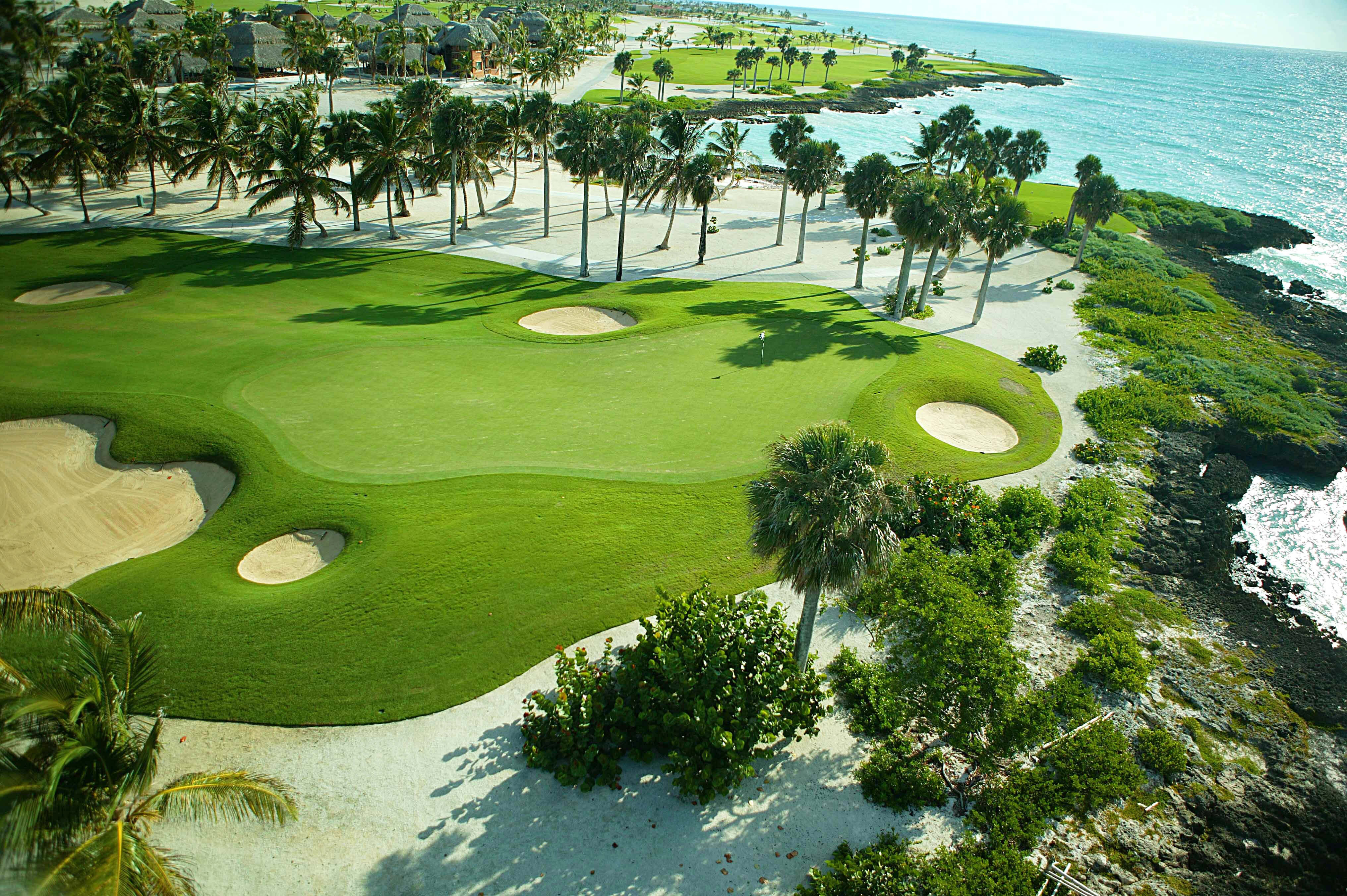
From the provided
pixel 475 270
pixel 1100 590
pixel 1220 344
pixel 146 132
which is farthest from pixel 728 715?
pixel 146 132

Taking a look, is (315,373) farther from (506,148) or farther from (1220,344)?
(1220,344)

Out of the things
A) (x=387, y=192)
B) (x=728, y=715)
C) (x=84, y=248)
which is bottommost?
(x=728, y=715)

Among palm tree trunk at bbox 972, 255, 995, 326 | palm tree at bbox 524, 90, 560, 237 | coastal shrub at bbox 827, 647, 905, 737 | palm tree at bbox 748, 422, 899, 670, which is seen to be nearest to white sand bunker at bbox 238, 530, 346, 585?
palm tree at bbox 748, 422, 899, 670

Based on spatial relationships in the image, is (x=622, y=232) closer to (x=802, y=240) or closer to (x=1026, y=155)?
(x=802, y=240)

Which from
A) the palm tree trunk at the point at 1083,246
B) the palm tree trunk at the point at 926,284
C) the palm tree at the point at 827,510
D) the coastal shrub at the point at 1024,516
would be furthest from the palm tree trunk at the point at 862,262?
the palm tree at the point at 827,510

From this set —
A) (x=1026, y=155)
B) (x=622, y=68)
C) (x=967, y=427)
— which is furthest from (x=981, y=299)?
(x=622, y=68)

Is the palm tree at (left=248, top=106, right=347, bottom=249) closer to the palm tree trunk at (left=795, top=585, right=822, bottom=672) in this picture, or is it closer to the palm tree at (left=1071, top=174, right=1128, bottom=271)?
the palm tree trunk at (left=795, top=585, right=822, bottom=672)

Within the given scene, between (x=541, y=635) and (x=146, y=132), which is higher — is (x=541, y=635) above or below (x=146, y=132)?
below
